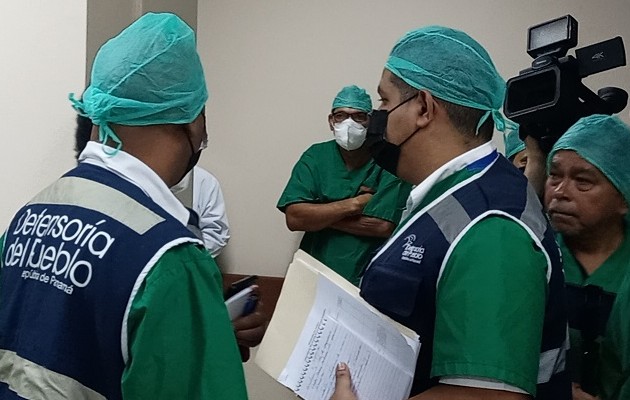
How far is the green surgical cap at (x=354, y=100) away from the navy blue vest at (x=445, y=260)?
1752 mm

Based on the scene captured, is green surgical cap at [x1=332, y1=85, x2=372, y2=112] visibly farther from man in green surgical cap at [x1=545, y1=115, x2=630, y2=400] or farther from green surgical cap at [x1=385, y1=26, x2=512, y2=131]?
green surgical cap at [x1=385, y1=26, x2=512, y2=131]

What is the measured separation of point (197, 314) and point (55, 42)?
121 cm

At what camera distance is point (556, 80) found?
5.37 feet

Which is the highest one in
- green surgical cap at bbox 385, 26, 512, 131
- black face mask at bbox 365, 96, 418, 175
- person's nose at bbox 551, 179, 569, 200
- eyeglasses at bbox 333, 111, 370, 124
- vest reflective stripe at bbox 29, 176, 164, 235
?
green surgical cap at bbox 385, 26, 512, 131

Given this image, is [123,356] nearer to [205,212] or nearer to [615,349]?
[615,349]

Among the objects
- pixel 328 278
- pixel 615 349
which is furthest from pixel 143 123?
pixel 615 349

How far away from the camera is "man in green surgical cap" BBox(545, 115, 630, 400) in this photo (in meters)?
1.55

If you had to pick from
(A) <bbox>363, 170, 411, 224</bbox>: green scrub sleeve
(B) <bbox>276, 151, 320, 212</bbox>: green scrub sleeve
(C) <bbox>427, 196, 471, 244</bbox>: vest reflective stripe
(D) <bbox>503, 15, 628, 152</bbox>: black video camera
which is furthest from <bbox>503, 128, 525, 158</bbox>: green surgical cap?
(C) <bbox>427, 196, 471, 244</bbox>: vest reflective stripe

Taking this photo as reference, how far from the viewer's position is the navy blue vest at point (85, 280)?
3.01ft

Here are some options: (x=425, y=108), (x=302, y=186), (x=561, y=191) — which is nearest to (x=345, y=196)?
(x=302, y=186)

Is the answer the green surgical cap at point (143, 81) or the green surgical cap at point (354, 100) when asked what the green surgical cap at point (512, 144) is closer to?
the green surgical cap at point (354, 100)

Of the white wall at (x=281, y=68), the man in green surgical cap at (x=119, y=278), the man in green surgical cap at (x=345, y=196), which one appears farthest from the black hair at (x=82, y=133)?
the white wall at (x=281, y=68)

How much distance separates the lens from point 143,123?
41.1 inches

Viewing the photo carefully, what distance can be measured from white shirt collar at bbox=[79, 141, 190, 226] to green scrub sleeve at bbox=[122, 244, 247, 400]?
0.13 m
